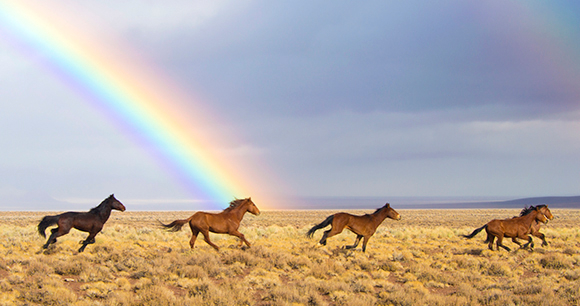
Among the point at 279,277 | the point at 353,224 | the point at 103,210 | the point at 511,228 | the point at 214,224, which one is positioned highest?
the point at 103,210

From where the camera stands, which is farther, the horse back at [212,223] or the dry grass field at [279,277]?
the horse back at [212,223]

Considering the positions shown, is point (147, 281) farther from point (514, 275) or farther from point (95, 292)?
point (514, 275)

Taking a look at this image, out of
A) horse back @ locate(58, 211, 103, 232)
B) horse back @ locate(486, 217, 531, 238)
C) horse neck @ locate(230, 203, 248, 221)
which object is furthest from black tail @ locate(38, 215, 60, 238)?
horse back @ locate(486, 217, 531, 238)

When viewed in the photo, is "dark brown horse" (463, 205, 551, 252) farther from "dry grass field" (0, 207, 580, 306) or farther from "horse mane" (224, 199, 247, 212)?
"horse mane" (224, 199, 247, 212)

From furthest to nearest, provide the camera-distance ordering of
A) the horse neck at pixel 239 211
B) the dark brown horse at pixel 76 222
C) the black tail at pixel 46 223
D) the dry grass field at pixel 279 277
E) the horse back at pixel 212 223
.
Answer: the horse neck at pixel 239 211 → the horse back at pixel 212 223 → the black tail at pixel 46 223 → the dark brown horse at pixel 76 222 → the dry grass field at pixel 279 277

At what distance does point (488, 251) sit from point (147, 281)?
13.0m

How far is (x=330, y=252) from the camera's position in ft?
52.9

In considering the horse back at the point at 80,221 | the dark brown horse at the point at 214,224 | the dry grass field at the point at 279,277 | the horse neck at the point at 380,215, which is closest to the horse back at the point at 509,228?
the dry grass field at the point at 279,277

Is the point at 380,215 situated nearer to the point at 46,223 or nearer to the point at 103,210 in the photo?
the point at 103,210

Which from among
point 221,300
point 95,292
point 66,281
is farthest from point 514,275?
point 66,281

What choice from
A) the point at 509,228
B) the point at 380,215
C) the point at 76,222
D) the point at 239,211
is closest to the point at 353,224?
the point at 380,215

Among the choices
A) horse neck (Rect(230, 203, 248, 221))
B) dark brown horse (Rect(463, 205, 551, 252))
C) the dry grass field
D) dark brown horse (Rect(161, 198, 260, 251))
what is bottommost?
the dry grass field

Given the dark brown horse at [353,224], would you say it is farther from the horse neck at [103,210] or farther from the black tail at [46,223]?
the black tail at [46,223]

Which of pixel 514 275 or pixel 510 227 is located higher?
pixel 510 227
